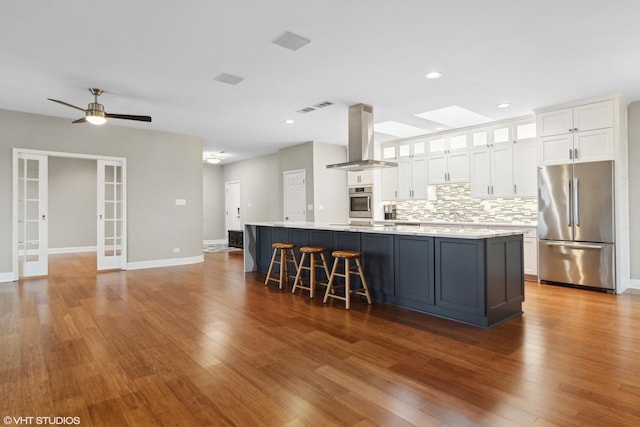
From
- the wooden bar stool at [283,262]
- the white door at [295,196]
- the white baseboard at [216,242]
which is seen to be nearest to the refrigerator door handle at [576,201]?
the wooden bar stool at [283,262]

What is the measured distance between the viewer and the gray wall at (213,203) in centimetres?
1168

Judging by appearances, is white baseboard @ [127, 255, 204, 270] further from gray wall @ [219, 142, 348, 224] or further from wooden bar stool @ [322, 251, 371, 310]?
wooden bar stool @ [322, 251, 371, 310]

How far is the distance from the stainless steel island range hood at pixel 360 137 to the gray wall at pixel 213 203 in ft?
24.3

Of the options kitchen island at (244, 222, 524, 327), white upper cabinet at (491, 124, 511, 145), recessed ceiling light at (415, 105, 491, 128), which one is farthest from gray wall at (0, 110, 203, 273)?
white upper cabinet at (491, 124, 511, 145)

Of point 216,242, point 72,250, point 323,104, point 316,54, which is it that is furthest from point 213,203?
point 316,54

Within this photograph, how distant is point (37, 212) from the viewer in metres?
6.10

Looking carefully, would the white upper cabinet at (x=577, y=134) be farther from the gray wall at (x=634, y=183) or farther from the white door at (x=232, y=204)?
the white door at (x=232, y=204)

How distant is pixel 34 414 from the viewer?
196cm

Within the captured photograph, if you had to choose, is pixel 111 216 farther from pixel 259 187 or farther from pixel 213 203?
pixel 213 203

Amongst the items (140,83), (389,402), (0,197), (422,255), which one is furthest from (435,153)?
(0,197)

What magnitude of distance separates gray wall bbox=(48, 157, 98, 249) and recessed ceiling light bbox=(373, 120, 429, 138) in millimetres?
7619

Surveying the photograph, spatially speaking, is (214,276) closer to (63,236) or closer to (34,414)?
(34,414)

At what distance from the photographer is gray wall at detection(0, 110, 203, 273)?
559 cm

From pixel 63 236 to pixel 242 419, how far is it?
9.94 metres
